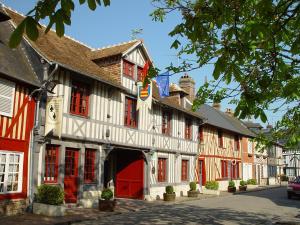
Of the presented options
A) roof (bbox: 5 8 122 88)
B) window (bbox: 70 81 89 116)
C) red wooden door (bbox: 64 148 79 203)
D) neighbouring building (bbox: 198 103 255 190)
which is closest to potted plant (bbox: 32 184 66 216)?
red wooden door (bbox: 64 148 79 203)

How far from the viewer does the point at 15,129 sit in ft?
38.9

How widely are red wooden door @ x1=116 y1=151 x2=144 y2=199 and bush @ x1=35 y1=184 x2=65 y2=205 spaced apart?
7619 mm

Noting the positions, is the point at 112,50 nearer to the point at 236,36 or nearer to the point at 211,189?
the point at 211,189

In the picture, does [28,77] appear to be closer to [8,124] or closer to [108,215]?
[8,124]

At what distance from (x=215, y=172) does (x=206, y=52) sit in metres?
22.2

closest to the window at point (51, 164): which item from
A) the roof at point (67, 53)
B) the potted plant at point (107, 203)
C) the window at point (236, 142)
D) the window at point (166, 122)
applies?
the potted plant at point (107, 203)

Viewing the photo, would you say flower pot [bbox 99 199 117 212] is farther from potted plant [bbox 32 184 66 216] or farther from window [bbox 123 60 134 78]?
window [bbox 123 60 134 78]

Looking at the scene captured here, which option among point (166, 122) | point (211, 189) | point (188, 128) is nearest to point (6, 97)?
point (166, 122)

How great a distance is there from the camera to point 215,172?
93.6 ft

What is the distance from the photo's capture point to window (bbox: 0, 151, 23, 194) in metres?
11.3

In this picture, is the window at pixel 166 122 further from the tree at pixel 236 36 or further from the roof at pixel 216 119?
the tree at pixel 236 36

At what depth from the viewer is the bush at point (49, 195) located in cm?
1186

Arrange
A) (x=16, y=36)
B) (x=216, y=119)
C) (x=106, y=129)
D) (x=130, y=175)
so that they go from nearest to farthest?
(x=16, y=36) < (x=106, y=129) < (x=130, y=175) < (x=216, y=119)

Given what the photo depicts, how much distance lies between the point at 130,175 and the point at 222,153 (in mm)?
12912
